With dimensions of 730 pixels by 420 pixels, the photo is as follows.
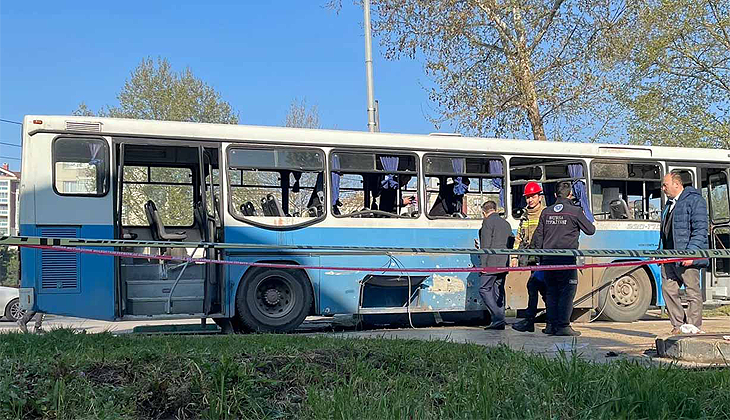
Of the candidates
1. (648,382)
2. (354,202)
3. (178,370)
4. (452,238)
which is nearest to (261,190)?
(354,202)

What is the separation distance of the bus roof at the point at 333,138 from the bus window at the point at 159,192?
939 millimetres

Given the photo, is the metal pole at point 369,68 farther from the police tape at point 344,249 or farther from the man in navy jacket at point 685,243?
the police tape at point 344,249

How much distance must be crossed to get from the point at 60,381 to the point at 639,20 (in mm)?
18337

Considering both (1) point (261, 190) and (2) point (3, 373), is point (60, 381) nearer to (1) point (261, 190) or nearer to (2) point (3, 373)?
(2) point (3, 373)

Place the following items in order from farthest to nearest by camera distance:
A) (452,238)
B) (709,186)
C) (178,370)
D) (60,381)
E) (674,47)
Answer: (674,47), (709,186), (452,238), (178,370), (60,381)

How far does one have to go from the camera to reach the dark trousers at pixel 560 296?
9.69m

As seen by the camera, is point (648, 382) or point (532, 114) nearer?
point (648, 382)

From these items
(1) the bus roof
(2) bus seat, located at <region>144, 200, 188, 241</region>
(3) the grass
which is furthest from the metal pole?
(3) the grass

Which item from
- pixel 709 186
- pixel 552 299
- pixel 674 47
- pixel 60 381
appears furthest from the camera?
pixel 674 47

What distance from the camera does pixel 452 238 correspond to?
1142 centimetres

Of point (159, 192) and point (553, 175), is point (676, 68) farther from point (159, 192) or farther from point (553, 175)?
point (159, 192)

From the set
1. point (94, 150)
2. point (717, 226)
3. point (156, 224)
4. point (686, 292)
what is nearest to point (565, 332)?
point (686, 292)

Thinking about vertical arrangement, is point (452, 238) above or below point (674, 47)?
below

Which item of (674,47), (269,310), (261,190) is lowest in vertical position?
(269,310)
